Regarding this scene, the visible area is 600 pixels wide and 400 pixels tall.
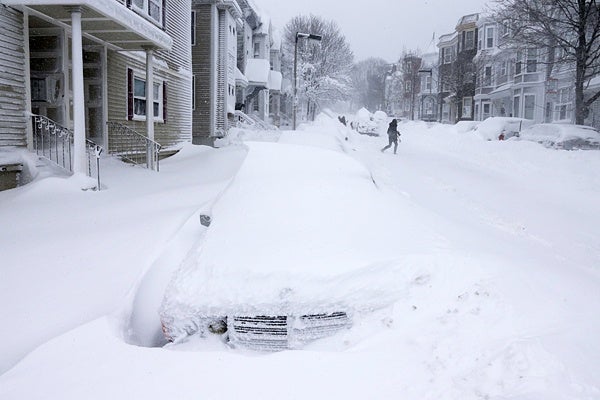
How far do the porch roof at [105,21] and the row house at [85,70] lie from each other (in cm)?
2

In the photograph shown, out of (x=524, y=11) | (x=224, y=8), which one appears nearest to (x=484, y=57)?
(x=524, y=11)

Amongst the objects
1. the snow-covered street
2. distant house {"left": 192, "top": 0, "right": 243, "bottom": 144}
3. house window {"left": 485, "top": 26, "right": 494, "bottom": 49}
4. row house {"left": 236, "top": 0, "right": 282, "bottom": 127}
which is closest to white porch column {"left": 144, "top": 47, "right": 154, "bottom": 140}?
the snow-covered street

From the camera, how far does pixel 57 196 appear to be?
28.5 ft

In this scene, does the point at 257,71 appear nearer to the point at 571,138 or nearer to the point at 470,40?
the point at 571,138

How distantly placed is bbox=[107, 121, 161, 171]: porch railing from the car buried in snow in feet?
31.4

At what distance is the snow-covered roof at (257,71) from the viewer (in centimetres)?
3281

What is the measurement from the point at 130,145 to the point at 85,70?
7.60ft

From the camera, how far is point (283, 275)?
136 inches

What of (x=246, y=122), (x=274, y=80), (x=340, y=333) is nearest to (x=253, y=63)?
(x=246, y=122)

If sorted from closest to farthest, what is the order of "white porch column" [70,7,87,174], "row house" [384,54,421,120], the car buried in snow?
the car buried in snow → "white porch column" [70,7,87,174] → "row house" [384,54,421,120]

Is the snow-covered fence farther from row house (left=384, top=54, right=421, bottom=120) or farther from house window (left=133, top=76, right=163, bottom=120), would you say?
row house (left=384, top=54, right=421, bottom=120)

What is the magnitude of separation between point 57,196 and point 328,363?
7.31m

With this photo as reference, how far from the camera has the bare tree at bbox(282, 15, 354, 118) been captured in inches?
1994

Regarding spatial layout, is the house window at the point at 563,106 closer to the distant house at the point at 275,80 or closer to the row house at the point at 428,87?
the distant house at the point at 275,80
